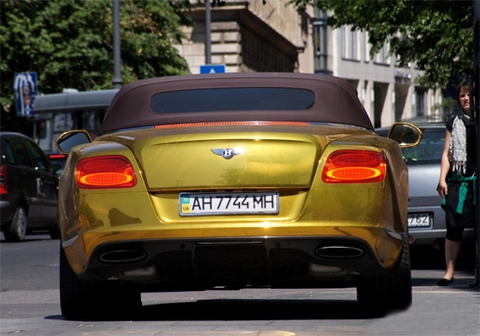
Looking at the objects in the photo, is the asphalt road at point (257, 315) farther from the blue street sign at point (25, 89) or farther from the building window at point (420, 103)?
the building window at point (420, 103)

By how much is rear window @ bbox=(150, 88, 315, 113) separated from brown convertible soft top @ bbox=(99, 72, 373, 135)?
3 cm

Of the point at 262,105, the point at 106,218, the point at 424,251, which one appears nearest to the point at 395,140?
the point at 262,105

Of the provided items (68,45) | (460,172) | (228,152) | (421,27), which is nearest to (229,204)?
(228,152)

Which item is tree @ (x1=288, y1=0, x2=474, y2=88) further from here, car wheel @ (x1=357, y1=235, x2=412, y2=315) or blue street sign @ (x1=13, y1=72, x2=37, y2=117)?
car wheel @ (x1=357, y1=235, x2=412, y2=315)

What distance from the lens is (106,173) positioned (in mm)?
7641

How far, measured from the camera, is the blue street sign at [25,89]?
3388cm

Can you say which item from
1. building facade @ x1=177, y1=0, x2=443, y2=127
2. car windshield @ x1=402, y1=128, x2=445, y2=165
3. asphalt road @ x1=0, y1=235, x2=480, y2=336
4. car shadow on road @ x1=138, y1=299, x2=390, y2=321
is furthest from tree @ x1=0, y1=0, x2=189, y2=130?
car shadow on road @ x1=138, y1=299, x2=390, y2=321

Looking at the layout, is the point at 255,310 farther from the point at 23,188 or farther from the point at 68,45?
the point at 68,45

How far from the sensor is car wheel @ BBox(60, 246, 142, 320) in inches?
321

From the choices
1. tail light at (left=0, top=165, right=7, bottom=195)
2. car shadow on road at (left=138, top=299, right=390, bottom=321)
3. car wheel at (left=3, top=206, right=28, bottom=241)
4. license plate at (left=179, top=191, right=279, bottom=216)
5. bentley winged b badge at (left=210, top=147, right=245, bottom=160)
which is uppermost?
bentley winged b badge at (left=210, top=147, right=245, bottom=160)

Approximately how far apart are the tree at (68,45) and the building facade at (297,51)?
128 inches

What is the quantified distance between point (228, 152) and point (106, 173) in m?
0.67

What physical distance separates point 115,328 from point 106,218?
587 millimetres

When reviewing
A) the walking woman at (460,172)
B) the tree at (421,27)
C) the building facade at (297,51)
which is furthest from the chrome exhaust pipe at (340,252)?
the building facade at (297,51)
